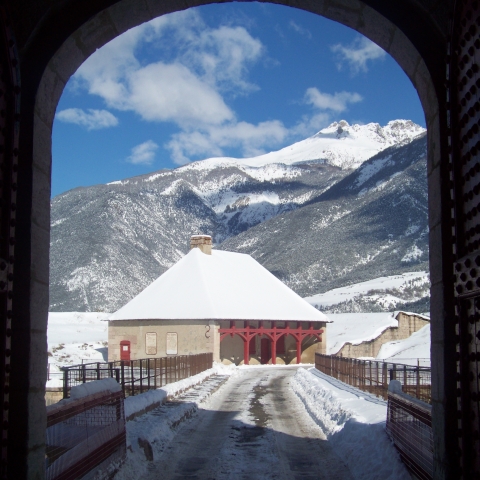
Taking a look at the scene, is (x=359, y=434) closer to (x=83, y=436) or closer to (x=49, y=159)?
(x=83, y=436)

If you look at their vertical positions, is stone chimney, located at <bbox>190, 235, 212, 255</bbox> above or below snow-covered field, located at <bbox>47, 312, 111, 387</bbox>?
above

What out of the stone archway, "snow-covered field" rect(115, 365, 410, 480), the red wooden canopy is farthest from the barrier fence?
the red wooden canopy

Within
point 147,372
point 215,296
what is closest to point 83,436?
point 147,372

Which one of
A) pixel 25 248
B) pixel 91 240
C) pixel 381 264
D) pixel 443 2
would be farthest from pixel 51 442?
pixel 91 240

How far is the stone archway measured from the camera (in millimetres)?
5172

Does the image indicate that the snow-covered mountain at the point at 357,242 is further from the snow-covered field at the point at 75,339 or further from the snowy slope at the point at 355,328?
the snow-covered field at the point at 75,339

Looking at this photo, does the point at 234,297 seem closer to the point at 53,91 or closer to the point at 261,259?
the point at 53,91

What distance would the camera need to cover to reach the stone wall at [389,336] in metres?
52.3

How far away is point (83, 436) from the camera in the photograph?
718cm

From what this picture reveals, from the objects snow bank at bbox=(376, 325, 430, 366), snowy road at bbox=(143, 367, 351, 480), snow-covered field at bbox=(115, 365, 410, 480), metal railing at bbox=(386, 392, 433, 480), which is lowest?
snow bank at bbox=(376, 325, 430, 366)

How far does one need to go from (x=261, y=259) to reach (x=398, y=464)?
174 metres

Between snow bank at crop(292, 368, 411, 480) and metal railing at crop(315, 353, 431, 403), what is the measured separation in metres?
1.89

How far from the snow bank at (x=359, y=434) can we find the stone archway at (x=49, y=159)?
2.92 m

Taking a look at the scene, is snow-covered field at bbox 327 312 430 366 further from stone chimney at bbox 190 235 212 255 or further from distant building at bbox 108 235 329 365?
stone chimney at bbox 190 235 212 255
